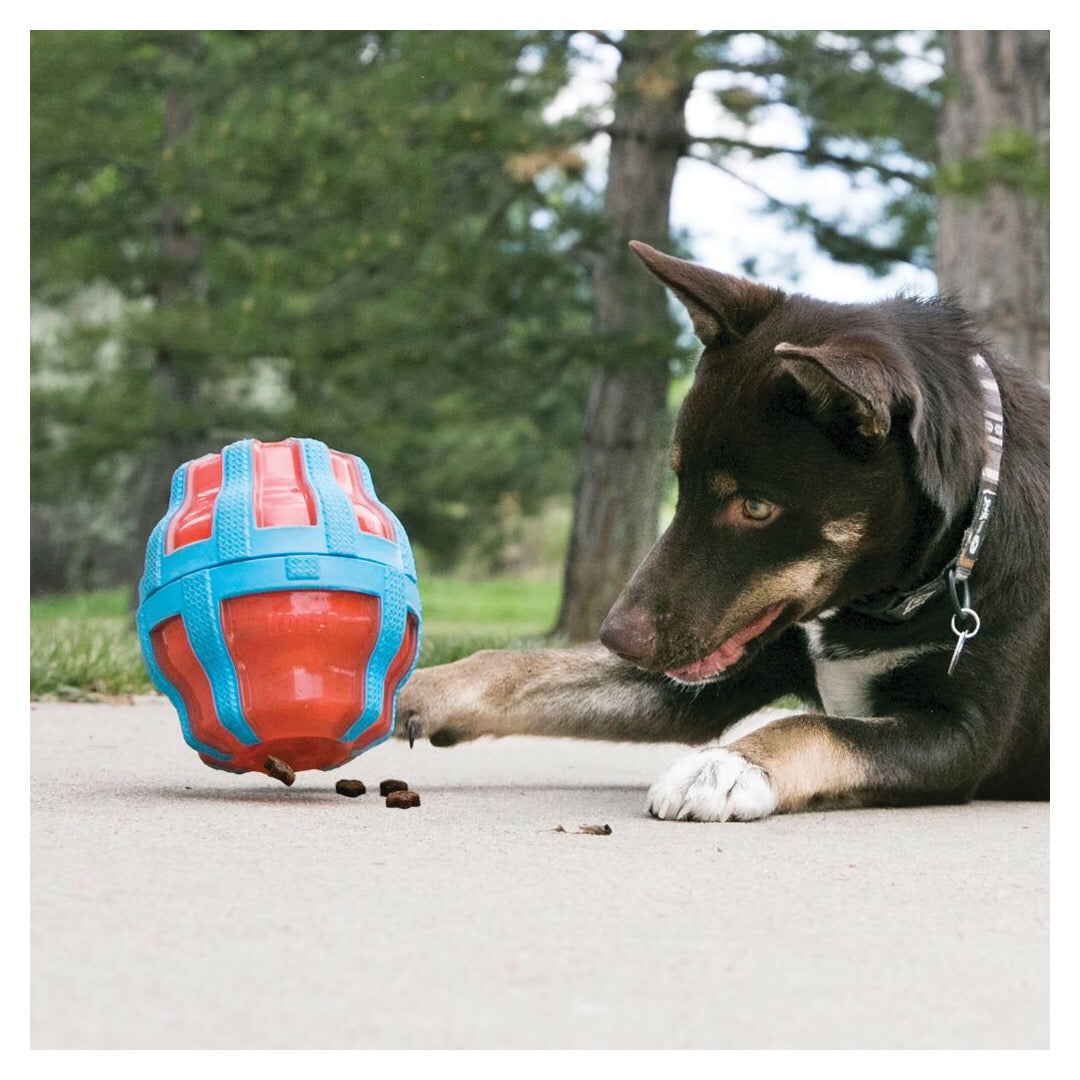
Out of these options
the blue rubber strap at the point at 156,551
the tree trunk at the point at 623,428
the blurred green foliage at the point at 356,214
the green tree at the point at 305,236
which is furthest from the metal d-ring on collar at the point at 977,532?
the tree trunk at the point at 623,428

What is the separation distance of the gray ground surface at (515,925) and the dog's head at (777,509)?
489mm

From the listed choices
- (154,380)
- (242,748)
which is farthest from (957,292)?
(154,380)

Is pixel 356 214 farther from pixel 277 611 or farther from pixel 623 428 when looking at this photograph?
pixel 277 611

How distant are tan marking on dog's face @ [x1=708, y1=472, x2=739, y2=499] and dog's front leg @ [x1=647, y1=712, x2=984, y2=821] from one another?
1.90 ft

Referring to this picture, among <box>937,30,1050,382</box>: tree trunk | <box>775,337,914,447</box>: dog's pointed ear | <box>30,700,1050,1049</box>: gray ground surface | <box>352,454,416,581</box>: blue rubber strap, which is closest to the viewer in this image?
<box>30,700,1050,1049</box>: gray ground surface

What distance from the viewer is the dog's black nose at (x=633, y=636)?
3.51 m

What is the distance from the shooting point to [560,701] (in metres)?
4.13

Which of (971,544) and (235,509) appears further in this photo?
(971,544)

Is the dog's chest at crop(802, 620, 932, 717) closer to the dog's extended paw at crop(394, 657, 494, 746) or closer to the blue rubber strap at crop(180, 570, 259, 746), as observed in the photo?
the dog's extended paw at crop(394, 657, 494, 746)

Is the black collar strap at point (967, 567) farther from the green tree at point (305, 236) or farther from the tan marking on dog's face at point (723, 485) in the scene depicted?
the green tree at point (305, 236)

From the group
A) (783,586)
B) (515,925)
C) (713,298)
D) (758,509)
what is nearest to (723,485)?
(758,509)

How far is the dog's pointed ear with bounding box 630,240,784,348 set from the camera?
3740 mm

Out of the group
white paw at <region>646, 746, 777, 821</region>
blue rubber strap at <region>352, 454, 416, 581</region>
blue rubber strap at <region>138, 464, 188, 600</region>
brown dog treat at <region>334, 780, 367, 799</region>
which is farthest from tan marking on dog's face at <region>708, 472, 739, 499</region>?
blue rubber strap at <region>138, 464, 188, 600</region>

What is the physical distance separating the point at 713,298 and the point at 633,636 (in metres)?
0.93
